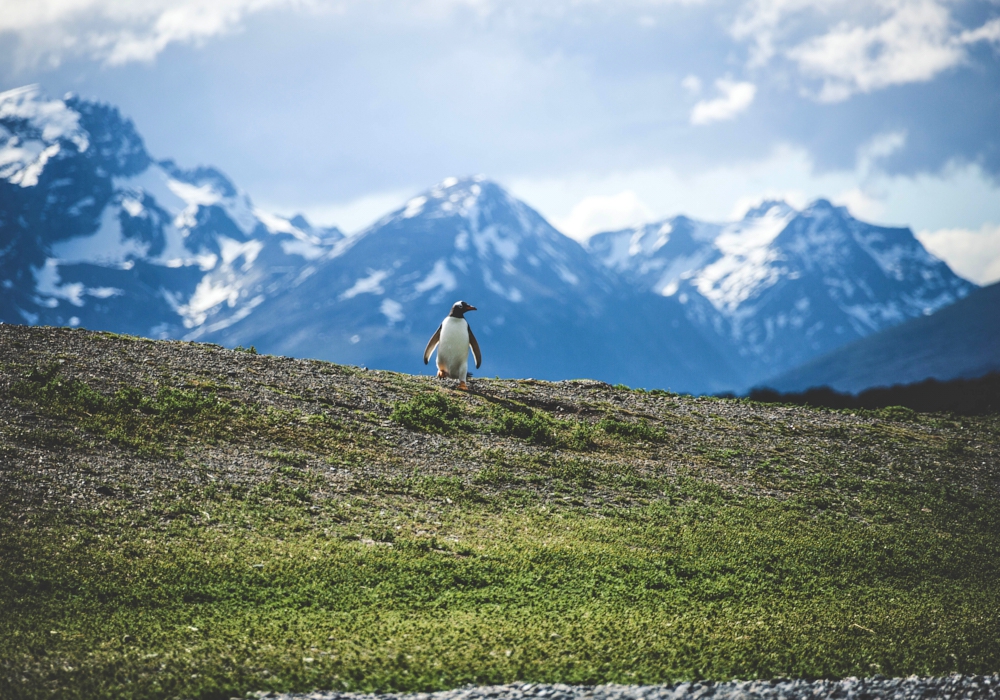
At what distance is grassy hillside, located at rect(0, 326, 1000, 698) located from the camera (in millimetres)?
10312

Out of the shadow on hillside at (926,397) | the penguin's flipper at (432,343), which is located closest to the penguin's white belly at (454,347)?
the penguin's flipper at (432,343)

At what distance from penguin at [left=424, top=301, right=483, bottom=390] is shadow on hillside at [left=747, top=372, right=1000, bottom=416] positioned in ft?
35.3

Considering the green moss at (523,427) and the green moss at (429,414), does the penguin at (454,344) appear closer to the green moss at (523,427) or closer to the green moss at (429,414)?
the green moss at (429,414)

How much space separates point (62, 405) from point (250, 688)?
10.1m

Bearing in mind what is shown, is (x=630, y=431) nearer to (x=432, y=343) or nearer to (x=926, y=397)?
(x=432, y=343)

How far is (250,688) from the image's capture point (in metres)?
9.30

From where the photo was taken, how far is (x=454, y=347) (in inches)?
933

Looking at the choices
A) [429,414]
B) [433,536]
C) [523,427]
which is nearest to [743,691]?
[433,536]

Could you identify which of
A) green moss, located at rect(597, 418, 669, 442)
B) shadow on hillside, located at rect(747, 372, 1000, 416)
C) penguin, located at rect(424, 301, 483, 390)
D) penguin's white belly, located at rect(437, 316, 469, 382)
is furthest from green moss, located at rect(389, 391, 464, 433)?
shadow on hillside, located at rect(747, 372, 1000, 416)

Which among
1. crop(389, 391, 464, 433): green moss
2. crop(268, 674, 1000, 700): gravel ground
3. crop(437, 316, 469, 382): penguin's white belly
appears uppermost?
crop(437, 316, 469, 382): penguin's white belly

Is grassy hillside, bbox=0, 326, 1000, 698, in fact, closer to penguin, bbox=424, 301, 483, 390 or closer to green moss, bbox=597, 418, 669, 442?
green moss, bbox=597, 418, 669, 442

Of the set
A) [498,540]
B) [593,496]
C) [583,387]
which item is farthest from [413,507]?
[583,387]

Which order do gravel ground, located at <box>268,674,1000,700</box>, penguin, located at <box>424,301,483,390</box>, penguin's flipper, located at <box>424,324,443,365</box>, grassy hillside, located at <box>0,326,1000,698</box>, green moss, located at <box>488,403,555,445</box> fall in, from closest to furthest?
gravel ground, located at <box>268,674,1000,700</box>
grassy hillside, located at <box>0,326,1000,698</box>
green moss, located at <box>488,403,555,445</box>
penguin, located at <box>424,301,483,390</box>
penguin's flipper, located at <box>424,324,443,365</box>

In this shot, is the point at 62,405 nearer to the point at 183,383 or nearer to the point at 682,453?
the point at 183,383
